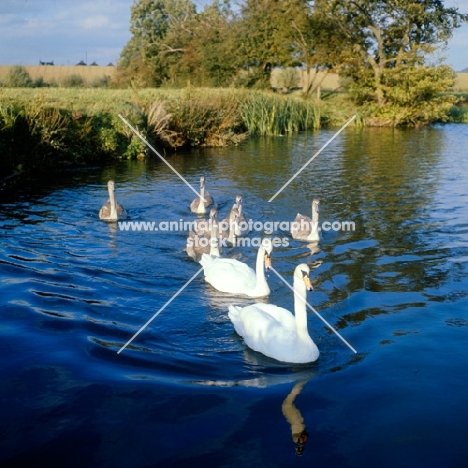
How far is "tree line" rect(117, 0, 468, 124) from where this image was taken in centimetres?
4031

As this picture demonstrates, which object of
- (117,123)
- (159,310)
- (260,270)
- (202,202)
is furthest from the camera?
(117,123)

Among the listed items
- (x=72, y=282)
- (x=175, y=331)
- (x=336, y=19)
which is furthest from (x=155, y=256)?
(x=336, y=19)

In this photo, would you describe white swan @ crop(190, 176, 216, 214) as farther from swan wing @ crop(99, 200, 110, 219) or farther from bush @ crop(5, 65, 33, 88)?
bush @ crop(5, 65, 33, 88)

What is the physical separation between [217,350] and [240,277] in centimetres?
225

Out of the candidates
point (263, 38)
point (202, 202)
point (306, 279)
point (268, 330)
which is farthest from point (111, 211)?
point (263, 38)

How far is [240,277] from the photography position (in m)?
9.80

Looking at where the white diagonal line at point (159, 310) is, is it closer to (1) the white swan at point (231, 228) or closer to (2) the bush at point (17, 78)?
(1) the white swan at point (231, 228)

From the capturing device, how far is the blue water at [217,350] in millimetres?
5727

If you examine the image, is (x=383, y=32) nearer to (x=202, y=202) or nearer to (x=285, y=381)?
(x=202, y=202)

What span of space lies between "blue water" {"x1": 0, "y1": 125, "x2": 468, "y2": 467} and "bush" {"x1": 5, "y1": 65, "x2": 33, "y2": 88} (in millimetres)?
30539

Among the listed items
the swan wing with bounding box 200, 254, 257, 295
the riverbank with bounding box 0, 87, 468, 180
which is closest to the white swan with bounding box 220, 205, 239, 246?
the swan wing with bounding box 200, 254, 257, 295

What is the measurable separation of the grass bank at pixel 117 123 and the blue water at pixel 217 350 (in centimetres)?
511

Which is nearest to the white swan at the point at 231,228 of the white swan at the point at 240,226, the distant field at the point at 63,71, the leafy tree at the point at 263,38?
the white swan at the point at 240,226

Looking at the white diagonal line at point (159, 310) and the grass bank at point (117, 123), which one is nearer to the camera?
the white diagonal line at point (159, 310)
